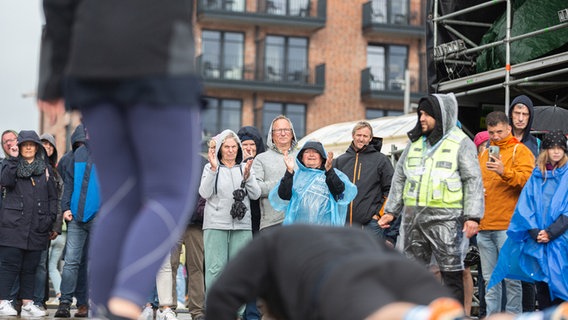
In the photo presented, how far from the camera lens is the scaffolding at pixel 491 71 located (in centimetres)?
1387

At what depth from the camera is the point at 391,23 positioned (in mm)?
49469

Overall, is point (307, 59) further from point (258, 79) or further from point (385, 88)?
point (385, 88)

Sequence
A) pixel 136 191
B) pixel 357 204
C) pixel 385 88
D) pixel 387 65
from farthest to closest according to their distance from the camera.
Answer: pixel 387 65, pixel 385 88, pixel 357 204, pixel 136 191

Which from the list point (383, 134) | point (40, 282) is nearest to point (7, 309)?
point (40, 282)

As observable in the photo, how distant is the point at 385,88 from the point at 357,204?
3865 cm

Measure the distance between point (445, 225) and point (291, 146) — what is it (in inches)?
107

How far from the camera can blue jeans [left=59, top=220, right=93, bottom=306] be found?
1151cm

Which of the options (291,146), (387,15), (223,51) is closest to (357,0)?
(387,15)

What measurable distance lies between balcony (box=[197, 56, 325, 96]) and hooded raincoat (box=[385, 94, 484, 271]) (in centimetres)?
3892

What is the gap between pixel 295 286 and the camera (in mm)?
3814

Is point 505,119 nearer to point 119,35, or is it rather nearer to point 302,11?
point 119,35

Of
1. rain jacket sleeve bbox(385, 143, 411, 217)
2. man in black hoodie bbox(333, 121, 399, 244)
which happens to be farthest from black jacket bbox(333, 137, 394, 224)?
rain jacket sleeve bbox(385, 143, 411, 217)

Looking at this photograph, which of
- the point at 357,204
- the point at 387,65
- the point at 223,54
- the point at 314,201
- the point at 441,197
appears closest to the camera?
the point at 441,197

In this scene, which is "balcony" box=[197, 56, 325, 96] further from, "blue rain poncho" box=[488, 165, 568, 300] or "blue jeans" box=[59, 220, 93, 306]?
"blue rain poncho" box=[488, 165, 568, 300]
